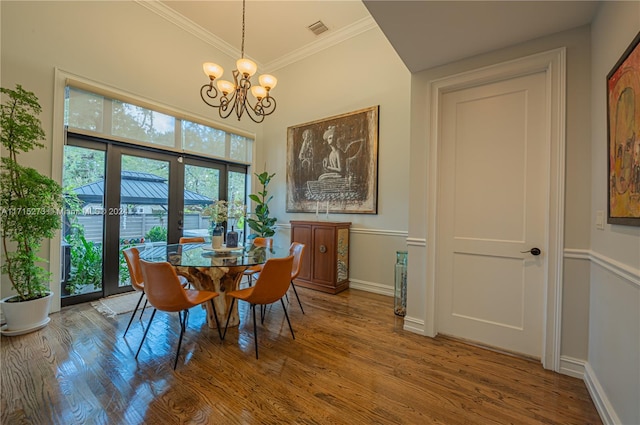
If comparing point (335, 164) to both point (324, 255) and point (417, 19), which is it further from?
point (417, 19)

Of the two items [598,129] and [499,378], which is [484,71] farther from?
[499,378]

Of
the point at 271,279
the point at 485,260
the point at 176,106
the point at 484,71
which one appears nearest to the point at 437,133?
the point at 484,71

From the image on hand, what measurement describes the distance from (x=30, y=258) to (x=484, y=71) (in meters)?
4.57

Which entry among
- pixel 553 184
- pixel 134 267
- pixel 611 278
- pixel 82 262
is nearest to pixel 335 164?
pixel 553 184

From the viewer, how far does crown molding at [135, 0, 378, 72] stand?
3.69 m

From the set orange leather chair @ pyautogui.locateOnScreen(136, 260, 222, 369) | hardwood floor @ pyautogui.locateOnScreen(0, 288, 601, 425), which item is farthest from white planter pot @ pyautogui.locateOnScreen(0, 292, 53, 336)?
orange leather chair @ pyautogui.locateOnScreen(136, 260, 222, 369)

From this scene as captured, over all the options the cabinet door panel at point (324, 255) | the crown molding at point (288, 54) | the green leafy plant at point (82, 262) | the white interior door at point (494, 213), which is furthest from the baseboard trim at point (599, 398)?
the green leafy plant at point (82, 262)

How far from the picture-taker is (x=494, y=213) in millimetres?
2242

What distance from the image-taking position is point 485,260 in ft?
7.49

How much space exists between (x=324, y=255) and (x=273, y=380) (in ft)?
6.90

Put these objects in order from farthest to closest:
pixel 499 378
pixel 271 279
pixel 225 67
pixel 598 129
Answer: pixel 225 67 < pixel 271 279 < pixel 499 378 < pixel 598 129

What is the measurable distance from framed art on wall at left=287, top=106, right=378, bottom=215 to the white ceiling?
140 centimetres

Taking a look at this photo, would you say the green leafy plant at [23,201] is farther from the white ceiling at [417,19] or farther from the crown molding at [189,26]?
the white ceiling at [417,19]

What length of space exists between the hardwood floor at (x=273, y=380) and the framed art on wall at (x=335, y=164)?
205 cm
